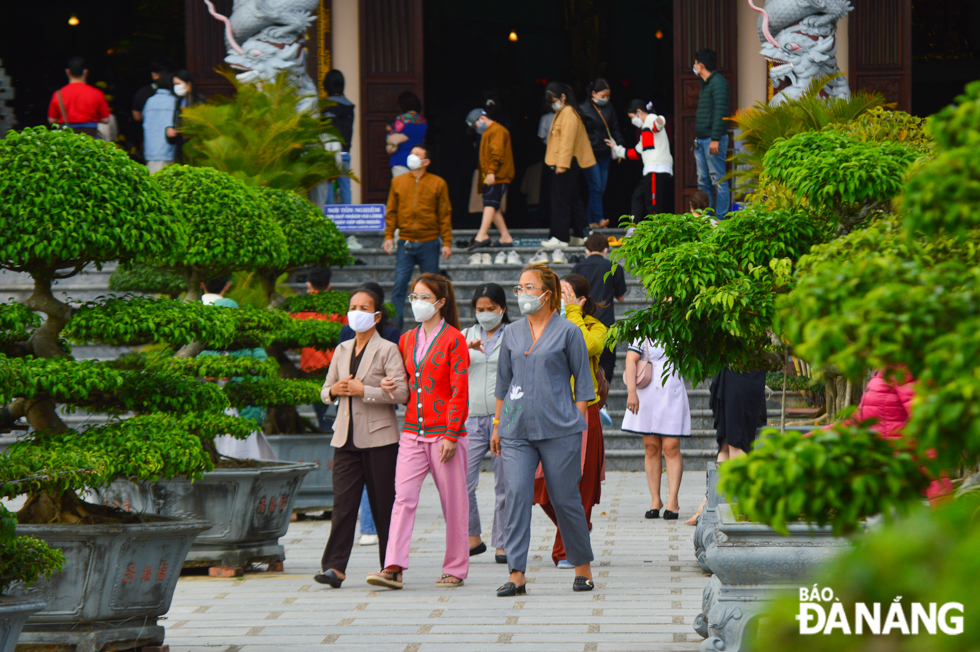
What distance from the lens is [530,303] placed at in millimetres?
6730

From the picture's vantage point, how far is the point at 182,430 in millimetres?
5344

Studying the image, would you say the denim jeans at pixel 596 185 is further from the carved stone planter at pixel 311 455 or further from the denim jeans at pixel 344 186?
the carved stone planter at pixel 311 455

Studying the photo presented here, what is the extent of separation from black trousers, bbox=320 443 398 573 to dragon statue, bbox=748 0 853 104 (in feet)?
29.1

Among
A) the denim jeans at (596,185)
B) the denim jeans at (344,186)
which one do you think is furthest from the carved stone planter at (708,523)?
the denim jeans at (344,186)

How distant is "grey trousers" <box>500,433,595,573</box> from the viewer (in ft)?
21.5

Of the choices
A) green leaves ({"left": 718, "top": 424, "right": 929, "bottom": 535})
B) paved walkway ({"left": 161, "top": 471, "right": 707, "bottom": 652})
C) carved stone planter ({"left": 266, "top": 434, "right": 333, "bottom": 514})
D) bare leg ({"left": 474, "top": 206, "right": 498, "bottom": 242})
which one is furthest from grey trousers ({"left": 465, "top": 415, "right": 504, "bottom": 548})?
bare leg ({"left": 474, "top": 206, "right": 498, "bottom": 242})

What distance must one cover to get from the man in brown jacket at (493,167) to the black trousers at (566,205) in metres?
0.58

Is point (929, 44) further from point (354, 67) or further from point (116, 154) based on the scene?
point (116, 154)

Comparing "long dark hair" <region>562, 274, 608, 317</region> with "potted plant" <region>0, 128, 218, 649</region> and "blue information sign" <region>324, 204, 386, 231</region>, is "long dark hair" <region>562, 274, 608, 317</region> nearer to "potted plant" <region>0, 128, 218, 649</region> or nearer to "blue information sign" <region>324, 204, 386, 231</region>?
"potted plant" <region>0, 128, 218, 649</region>

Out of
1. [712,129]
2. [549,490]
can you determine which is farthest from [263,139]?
[549,490]

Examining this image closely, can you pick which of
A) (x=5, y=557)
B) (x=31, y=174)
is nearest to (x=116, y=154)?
(x=31, y=174)

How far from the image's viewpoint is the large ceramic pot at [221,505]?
24.4ft

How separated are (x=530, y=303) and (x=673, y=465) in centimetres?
299

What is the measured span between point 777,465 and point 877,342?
13.3 inches
